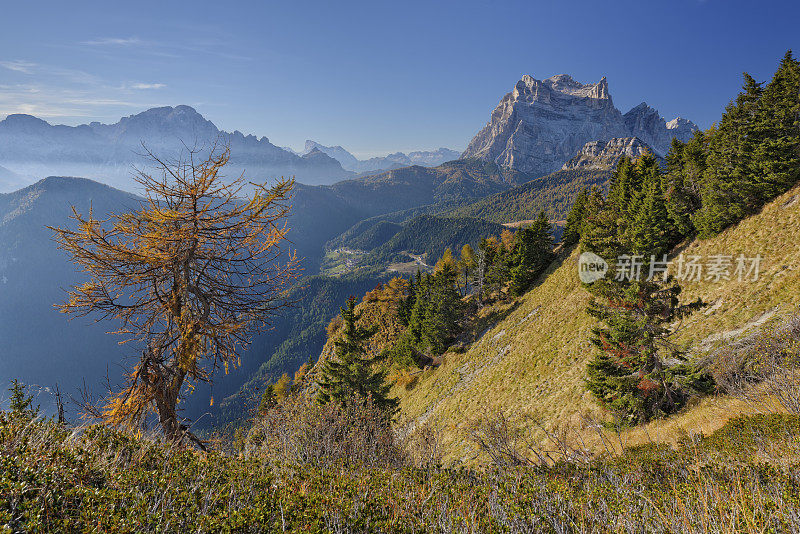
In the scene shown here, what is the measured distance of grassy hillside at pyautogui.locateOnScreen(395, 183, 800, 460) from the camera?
59.2 feet

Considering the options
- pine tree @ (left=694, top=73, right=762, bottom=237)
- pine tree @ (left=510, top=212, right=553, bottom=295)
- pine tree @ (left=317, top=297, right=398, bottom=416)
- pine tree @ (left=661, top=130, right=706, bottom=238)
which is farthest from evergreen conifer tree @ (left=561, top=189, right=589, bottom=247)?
pine tree @ (left=317, top=297, right=398, bottom=416)

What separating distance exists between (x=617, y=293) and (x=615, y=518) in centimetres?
1349

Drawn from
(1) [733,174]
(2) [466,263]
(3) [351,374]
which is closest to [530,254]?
(2) [466,263]

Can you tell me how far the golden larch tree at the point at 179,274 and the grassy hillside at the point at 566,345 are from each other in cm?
1216

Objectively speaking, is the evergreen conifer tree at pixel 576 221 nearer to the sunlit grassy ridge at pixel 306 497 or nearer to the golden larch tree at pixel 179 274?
the sunlit grassy ridge at pixel 306 497

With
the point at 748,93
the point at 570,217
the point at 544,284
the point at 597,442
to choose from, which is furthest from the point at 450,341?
the point at 748,93

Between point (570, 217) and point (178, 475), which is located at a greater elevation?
point (570, 217)

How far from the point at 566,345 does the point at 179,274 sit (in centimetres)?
3009

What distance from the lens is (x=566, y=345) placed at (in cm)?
2833

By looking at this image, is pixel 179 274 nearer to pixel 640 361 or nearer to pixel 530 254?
pixel 640 361

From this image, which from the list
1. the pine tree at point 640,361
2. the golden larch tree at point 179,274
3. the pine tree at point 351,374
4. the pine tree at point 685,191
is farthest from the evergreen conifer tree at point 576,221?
the golden larch tree at point 179,274

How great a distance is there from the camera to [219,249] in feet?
23.9

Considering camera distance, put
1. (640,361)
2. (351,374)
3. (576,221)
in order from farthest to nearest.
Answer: (576,221), (351,374), (640,361)

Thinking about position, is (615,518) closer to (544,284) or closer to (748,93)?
(544,284)
